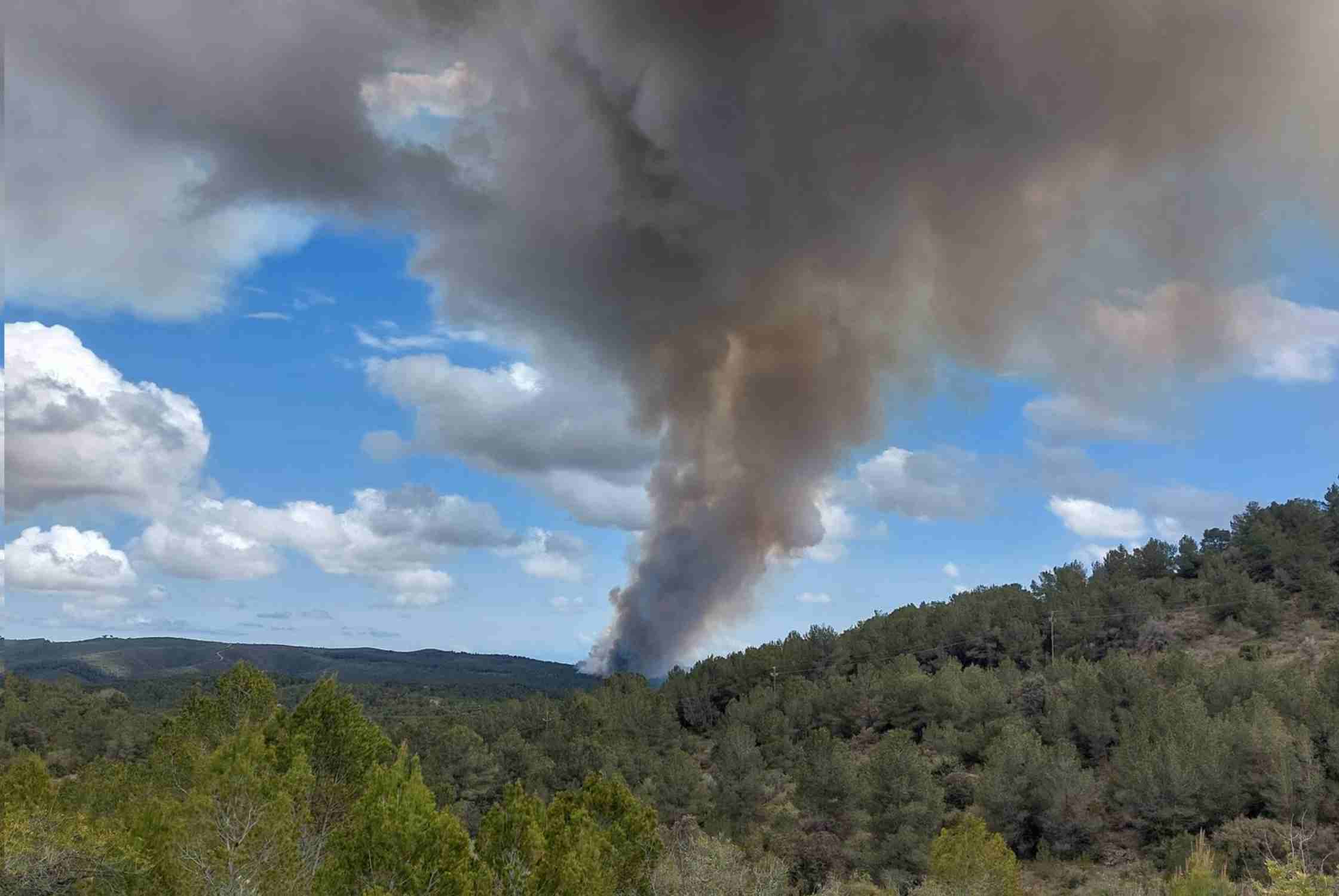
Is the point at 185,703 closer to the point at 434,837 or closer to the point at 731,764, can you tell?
the point at 434,837

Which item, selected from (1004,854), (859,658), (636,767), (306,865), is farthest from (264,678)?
(859,658)

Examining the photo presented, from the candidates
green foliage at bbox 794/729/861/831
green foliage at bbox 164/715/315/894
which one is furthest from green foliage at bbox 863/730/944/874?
green foliage at bbox 164/715/315/894

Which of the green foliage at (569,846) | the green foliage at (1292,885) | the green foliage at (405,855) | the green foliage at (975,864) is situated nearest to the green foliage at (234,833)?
the green foliage at (405,855)

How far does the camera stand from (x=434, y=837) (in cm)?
2919

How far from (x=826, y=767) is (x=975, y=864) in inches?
836

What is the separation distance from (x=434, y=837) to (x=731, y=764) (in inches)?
1625

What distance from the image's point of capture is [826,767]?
2436 inches

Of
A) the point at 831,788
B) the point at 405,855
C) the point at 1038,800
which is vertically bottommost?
the point at 831,788

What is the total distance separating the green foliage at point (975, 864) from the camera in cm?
4047

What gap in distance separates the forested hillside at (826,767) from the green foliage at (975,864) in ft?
0.48

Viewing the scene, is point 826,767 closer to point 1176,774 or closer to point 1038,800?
point 1038,800

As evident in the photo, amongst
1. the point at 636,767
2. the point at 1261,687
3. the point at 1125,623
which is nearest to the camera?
the point at 1261,687

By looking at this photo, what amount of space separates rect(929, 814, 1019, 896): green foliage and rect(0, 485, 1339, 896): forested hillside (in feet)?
0.48

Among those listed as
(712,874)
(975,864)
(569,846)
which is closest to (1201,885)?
(975,864)
